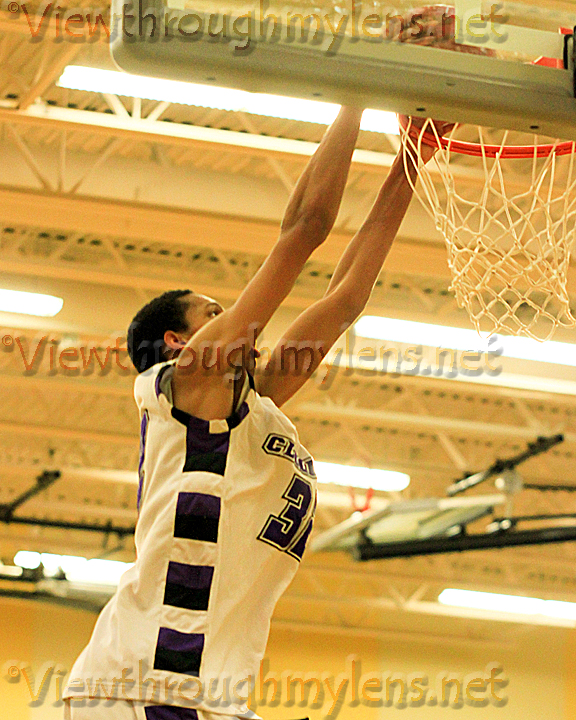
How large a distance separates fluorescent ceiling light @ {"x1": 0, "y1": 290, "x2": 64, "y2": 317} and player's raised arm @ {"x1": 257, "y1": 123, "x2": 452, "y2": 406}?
5983 millimetres

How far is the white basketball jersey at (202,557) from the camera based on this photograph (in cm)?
245

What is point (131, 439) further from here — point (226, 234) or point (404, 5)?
point (404, 5)

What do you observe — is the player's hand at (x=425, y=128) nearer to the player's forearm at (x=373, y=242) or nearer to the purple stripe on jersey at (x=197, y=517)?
the player's forearm at (x=373, y=242)

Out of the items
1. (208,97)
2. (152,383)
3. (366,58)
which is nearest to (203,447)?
(152,383)

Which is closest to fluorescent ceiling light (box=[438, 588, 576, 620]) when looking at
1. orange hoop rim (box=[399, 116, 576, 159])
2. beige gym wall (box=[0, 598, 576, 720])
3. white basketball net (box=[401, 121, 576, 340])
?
beige gym wall (box=[0, 598, 576, 720])

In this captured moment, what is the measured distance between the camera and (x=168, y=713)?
2410 mm

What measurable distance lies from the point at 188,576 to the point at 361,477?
9534mm

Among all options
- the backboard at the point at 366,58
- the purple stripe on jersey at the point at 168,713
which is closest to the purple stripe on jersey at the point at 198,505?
the purple stripe on jersey at the point at 168,713

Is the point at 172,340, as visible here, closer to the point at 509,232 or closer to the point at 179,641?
the point at 179,641

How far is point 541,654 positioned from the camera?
17062 mm

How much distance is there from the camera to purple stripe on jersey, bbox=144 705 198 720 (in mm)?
2406

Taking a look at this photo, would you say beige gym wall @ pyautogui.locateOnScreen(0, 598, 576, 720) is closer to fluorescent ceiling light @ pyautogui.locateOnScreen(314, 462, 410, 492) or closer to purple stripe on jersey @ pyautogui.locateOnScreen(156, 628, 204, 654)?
fluorescent ceiling light @ pyautogui.locateOnScreen(314, 462, 410, 492)

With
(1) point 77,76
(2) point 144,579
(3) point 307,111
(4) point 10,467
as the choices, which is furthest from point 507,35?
(4) point 10,467

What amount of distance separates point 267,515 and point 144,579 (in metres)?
0.32
